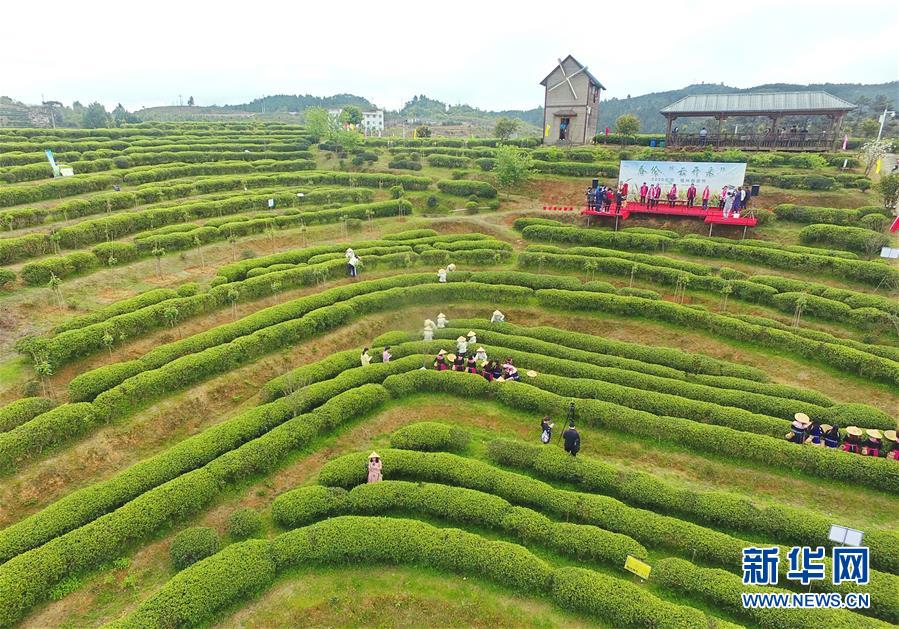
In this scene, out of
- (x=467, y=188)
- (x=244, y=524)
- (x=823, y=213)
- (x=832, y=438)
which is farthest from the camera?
(x=467, y=188)

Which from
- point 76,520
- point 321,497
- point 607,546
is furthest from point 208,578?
point 607,546

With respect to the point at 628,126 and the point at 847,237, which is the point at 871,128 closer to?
the point at 628,126

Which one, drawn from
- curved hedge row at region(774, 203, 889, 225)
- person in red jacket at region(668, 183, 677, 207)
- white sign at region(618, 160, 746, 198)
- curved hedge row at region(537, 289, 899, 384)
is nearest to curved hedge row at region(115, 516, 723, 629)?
curved hedge row at region(537, 289, 899, 384)

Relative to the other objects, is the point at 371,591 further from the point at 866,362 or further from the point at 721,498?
the point at 866,362

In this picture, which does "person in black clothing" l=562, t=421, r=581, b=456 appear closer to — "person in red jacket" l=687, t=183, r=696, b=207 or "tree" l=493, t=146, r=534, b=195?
"person in red jacket" l=687, t=183, r=696, b=207

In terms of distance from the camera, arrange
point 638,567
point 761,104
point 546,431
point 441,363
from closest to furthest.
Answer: point 638,567, point 546,431, point 441,363, point 761,104

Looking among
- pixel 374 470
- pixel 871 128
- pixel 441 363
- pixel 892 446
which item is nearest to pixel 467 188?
pixel 441 363
